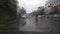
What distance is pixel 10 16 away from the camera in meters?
19.6

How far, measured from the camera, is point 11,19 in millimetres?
20250

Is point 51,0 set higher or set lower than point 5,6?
higher

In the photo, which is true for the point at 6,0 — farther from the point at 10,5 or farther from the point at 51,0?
the point at 51,0

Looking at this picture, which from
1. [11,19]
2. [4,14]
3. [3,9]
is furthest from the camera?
A: [11,19]

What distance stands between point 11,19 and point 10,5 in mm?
3250

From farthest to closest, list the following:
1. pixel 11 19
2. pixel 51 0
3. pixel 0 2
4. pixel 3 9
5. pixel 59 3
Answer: pixel 51 0, pixel 59 3, pixel 11 19, pixel 3 9, pixel 0 2

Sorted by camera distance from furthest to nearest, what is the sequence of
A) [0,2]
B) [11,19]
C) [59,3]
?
[59,3], [11,19], [0,2]

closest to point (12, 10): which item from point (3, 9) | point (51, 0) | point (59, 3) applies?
point (3, 9)

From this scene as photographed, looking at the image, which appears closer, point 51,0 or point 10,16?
point 10,16

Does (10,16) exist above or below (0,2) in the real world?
below

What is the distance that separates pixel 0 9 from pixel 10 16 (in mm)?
3434

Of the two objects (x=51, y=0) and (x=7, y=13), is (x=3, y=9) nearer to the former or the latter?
(x=7, y=13)

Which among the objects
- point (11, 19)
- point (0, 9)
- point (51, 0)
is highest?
point (51, 0)

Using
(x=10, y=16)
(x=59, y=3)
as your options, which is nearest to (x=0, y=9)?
(x=10, y=16)
